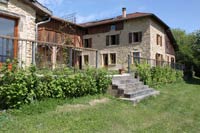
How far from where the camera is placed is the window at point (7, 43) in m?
8.06

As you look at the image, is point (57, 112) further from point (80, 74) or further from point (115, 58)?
point (115, 58)

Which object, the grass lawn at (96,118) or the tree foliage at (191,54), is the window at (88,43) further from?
the grass lawn at (96,118)

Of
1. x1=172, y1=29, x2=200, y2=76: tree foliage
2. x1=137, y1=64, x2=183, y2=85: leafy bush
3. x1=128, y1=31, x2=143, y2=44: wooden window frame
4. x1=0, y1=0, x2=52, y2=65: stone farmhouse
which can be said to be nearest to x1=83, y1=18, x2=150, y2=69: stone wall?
x1=128, y1=31, x2=143, y2=44: wooden window frame

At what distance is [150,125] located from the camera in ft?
19.1

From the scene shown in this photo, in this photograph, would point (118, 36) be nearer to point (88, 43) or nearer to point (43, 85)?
point (88, 43)

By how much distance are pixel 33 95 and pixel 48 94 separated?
0.56 meters

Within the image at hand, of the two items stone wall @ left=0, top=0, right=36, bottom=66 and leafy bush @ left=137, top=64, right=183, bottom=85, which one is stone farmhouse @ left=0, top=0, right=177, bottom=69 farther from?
stone wall @ left=0, top=0, right=36, bottom=66

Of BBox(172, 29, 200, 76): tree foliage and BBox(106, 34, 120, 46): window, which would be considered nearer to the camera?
BBox(172, 29, 200, 76): tree foliage

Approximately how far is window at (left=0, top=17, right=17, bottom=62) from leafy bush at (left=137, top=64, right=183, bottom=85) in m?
6.48

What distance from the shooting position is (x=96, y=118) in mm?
5762

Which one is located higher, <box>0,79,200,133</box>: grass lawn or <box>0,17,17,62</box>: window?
<box>0,17,17,62</box>: window

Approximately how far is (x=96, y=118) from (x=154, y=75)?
30.8ft

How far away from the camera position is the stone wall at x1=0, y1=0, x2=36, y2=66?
29.2 feet

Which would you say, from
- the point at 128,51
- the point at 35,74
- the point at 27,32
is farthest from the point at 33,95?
the point at 128,51
